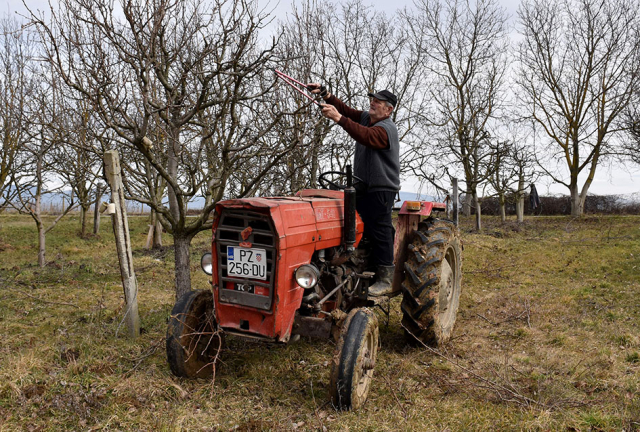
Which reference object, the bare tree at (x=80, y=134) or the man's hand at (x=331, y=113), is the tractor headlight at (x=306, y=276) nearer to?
the man's hand at (x=331, y=113)

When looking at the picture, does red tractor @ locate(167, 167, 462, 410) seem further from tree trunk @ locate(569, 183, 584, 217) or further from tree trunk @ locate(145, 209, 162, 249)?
tree trunk @ locate(569, 183, 584, 217)

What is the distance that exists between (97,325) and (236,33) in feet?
12.8

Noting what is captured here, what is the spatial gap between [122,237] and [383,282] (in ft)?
9.25

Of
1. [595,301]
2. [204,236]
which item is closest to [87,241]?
[204,236]

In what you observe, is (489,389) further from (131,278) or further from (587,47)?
(587,47)

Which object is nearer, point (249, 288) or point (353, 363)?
point (353, 363)

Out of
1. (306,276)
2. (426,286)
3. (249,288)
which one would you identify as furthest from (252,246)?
(426,286)

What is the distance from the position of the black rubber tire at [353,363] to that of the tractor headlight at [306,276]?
1.33ft

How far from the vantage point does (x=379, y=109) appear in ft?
14.8

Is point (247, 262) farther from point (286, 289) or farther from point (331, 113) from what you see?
point (331, 113)

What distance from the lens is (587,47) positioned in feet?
74.0

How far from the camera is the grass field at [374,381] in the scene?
3.18 metres

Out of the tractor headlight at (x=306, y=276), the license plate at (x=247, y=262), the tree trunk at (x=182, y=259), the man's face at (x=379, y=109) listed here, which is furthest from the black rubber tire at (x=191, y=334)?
the man's face at (x=379, y=109)

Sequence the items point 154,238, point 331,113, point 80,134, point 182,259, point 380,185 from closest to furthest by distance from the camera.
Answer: point 331,113
point 380,185
point 182,259
point 80,134
point 154,238
